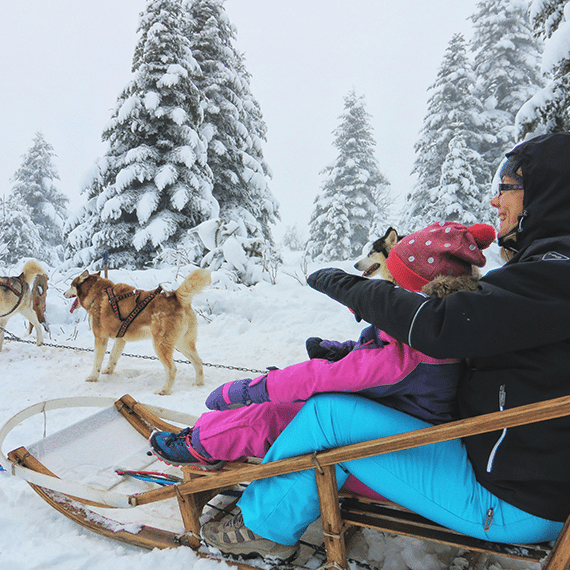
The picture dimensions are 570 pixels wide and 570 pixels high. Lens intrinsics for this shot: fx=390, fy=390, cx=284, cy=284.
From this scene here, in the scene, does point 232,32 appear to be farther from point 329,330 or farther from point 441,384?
point 441,384

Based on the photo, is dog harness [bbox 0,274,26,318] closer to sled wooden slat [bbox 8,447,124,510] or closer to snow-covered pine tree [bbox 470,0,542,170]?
sled wooden slat [bbox 8,447,124,510]

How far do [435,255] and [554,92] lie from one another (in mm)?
5896

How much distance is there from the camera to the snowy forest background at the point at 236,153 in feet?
33.9

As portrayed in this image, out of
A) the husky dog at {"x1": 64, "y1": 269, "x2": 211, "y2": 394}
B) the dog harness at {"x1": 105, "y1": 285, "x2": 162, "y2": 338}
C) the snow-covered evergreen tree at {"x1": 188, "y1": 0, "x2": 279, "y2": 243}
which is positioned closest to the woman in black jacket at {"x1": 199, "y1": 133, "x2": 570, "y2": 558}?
the husky dog at {"x1": 64, "y1": 269, "x2": 211, "y2": 394}

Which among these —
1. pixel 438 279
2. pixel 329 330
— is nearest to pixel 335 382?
pixel 438 279

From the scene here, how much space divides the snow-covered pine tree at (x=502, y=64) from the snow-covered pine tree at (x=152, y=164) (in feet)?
43.5

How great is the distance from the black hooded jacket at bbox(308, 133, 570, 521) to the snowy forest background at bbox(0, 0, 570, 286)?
18.8ft

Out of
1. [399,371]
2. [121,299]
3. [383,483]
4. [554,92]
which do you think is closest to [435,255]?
[399,371]

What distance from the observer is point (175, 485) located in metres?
1.88

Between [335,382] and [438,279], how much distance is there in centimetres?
55

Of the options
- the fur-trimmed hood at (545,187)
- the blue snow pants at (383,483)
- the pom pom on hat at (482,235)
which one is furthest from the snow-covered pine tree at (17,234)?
the fur-trimmed hood at (545,187)

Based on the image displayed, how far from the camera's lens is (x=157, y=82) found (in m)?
12.0

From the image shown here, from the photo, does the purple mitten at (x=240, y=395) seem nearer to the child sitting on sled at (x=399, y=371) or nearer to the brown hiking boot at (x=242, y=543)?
the child sitting on sled at (x=399, y=371)

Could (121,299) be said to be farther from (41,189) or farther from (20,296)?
(41,189)
